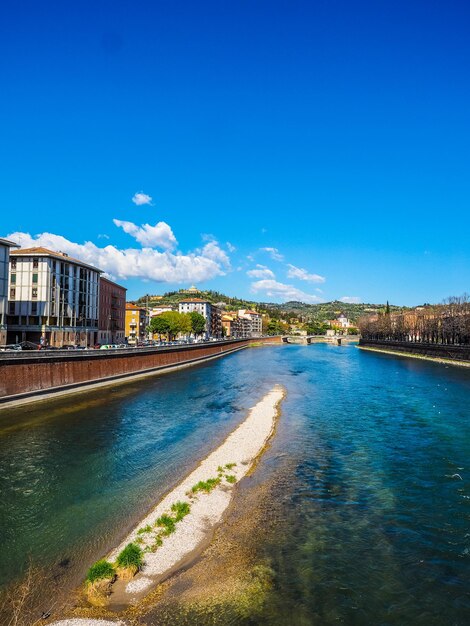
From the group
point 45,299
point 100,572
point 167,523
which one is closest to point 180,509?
point 167,523

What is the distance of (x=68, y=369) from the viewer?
156 feet

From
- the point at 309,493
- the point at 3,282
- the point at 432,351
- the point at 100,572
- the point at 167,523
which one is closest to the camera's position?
the point at 100,572

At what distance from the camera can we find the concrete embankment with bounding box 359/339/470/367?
298 feet

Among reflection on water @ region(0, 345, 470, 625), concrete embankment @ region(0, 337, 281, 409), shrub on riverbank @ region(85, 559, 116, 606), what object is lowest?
reflection on water @ region(0, 345, 470, 625)

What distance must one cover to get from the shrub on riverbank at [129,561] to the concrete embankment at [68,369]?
28.3 metres

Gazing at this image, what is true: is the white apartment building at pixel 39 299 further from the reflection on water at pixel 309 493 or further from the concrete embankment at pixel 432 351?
the concrete embankment at pixel 432 351

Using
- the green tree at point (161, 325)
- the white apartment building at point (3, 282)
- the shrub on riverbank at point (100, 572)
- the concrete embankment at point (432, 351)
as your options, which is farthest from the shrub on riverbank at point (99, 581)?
the green tree at point (161, 325)

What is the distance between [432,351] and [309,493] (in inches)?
3939

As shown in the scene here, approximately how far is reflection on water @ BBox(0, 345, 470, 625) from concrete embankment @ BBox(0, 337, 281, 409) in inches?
119

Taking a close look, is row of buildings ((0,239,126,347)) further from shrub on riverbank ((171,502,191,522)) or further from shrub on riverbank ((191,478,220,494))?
shrub on riverbank ((171,502,191,522))

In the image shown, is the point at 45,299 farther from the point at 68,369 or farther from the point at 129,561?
the point at 129,561

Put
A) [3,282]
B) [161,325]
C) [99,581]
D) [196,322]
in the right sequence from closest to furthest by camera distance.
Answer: [99,581]
[3,282]
[161,325]
[196,322]

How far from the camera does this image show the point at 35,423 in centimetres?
3294

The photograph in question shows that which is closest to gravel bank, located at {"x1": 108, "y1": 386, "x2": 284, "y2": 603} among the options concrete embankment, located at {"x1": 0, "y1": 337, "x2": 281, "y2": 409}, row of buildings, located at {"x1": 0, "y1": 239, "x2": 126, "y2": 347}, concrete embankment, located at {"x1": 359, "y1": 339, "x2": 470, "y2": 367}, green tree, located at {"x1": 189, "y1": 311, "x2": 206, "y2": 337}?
concrete embankment, located at {"x1": 0, "y1": 337, "x2": 281, "y2": 409}
